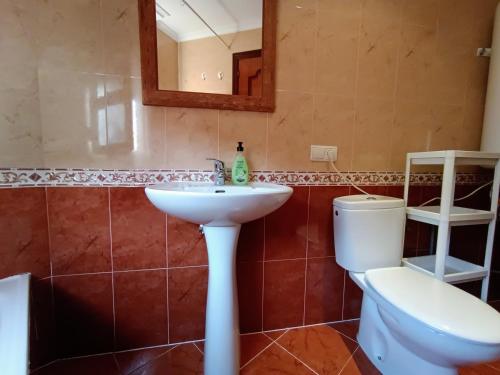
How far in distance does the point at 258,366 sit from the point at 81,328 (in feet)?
2.76

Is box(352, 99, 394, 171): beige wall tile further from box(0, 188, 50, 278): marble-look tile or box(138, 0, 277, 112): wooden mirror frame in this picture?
box(0, 188, 50, 278): marble-look tile

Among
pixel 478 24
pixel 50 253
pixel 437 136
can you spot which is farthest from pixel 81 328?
pixel 478 24

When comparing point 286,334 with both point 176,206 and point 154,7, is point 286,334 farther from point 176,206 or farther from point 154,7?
point 154,7

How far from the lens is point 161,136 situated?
45.2 inches

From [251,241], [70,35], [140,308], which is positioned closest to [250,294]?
[251,241]

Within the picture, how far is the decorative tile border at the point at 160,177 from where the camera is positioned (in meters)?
1.02

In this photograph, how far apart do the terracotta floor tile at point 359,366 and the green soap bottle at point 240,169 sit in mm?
975

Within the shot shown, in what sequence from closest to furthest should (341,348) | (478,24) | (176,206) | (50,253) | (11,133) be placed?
(176,206), (11,133), (50,253), (341,348), (478,24)

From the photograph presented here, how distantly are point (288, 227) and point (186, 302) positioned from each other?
643 millimetres

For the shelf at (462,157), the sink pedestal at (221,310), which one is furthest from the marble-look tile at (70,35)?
the shelf at (462,157)

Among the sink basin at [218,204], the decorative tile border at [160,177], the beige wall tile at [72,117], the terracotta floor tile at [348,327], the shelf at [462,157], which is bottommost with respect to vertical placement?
the terracotta floor tile at [348,327]

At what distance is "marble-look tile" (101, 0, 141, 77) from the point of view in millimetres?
1054

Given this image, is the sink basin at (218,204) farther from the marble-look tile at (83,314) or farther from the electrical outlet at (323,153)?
the marble-look tile at (83,314)

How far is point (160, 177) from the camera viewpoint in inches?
45.6
